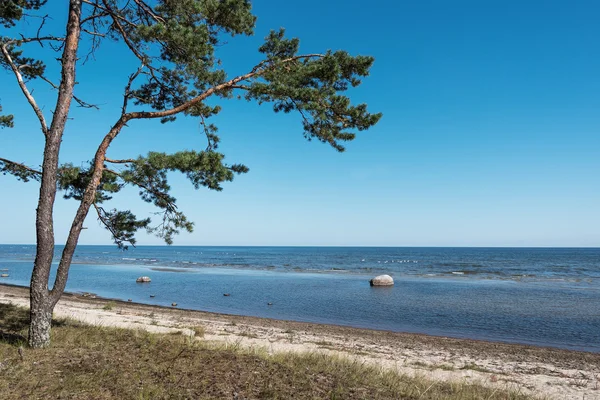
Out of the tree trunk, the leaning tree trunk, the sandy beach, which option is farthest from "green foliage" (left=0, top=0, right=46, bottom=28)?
the sandy beach

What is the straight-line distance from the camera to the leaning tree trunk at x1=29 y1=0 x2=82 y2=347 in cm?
785

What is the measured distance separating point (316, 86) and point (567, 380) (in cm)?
1153

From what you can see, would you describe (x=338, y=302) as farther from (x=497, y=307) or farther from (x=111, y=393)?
(x=111, y=393)

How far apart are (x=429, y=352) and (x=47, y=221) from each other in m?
13.6

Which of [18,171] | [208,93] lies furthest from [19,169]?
[208,93]

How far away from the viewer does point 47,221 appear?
315 inches

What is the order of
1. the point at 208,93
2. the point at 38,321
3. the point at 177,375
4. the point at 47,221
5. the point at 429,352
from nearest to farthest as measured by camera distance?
1. the point at 177,375
2. the point at 38,321
3. the point at 47,221
4. the point at 208,93
5. the point at 429,352

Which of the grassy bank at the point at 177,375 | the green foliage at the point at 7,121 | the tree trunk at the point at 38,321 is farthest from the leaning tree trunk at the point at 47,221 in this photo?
the green foliage at the point at 7,121

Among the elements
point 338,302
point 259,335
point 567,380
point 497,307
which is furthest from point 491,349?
point 338,302

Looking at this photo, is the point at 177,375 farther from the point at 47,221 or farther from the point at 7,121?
the point at 7,121

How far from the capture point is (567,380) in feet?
38.0

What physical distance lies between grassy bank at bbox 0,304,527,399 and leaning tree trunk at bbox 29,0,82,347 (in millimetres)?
590

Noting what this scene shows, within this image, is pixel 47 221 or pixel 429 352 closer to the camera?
pixel 47 221

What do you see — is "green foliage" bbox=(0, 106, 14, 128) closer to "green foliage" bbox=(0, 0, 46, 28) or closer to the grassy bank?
"green foliage" bbox=(0, 0, 46, 28)
